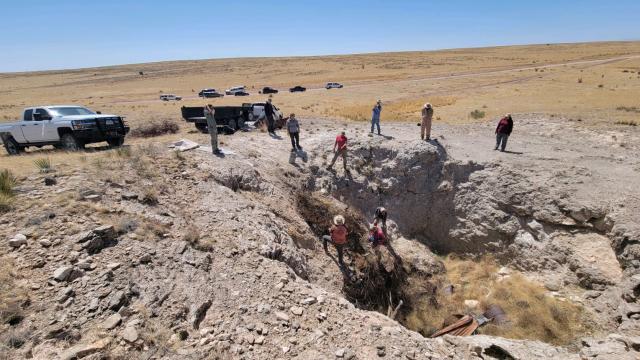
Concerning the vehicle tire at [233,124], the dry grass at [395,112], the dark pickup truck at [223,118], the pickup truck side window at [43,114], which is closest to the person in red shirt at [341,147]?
the dark pickup truck at [223,118]

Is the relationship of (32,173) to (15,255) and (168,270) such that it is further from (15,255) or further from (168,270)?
(168,270)

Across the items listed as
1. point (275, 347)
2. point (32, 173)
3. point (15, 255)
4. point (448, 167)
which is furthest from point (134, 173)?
point (448, 167)

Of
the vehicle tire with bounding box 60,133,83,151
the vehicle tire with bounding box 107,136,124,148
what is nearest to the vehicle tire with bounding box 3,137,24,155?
the vehicle tire with bounding box 60,133,83,151

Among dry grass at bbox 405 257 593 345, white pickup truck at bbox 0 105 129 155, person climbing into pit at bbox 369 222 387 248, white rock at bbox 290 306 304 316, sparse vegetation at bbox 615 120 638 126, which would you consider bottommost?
dry grass at bbox 405 257 593 345

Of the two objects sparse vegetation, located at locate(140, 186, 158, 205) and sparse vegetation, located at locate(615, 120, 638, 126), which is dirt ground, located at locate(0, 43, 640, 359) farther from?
sparse vegetation, located at locate(615, 120, 638, 126)

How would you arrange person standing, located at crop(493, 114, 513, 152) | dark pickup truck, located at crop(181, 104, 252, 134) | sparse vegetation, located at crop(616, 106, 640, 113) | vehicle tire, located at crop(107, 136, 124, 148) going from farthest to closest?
sparse vegetation, located at crop(616, 106, 640, 113) → dark pickup truck, located at crop(181, 104, 252, 134) → person standing, located at crop(493, 114, 513, 152) → vehicle tire, located at crop(107, 136, 124, 148)

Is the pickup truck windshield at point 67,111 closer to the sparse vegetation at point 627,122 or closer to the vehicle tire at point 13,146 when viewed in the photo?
the vehicle tire at point 13,146

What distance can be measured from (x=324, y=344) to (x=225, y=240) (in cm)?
347

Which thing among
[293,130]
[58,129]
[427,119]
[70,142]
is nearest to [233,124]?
[293,130]

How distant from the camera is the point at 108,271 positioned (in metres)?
6.55

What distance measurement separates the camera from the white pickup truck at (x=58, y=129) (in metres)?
13.3

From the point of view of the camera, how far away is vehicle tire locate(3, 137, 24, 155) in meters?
14.0

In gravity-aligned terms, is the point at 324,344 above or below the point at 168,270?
below

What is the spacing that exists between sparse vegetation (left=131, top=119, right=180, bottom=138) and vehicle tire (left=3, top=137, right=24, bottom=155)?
645cm
